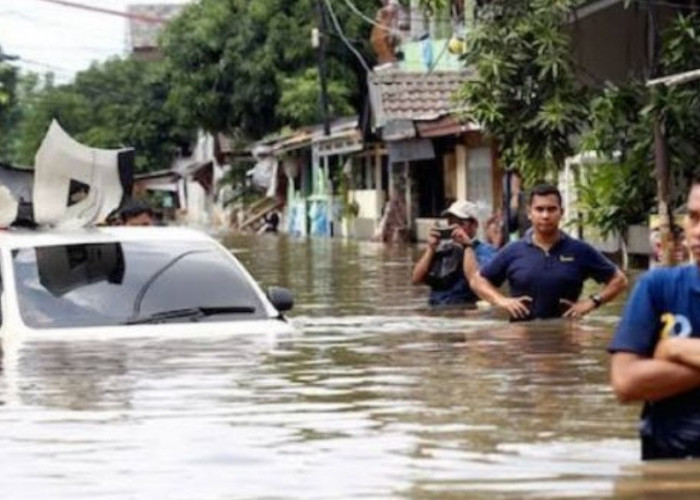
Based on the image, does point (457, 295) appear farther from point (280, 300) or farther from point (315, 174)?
point (315, 174)

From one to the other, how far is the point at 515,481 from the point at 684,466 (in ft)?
2.71

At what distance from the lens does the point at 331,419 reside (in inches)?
346

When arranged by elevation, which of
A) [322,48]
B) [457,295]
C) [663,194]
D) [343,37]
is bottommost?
[457,295]

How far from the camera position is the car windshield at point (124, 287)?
39.5ft

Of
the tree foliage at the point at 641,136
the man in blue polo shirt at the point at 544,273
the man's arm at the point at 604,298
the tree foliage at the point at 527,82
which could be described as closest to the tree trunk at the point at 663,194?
the tree foliage at the point at 641,136

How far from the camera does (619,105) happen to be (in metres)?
22.4

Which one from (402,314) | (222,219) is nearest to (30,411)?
(402,314)

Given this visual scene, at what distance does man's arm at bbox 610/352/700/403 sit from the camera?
588cm

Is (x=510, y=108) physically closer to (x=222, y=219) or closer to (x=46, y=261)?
(x=46, y=261)

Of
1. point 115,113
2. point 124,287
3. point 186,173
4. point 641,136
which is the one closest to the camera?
point 124,287

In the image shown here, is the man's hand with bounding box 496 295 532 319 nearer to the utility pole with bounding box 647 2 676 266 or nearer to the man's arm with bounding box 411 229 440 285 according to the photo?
the man's arm with bounding box 411 229 440 285

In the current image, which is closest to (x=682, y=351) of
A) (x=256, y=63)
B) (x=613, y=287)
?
(x=613, y=287)

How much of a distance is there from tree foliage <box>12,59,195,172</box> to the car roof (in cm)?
6119

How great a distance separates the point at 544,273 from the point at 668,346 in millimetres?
6405
